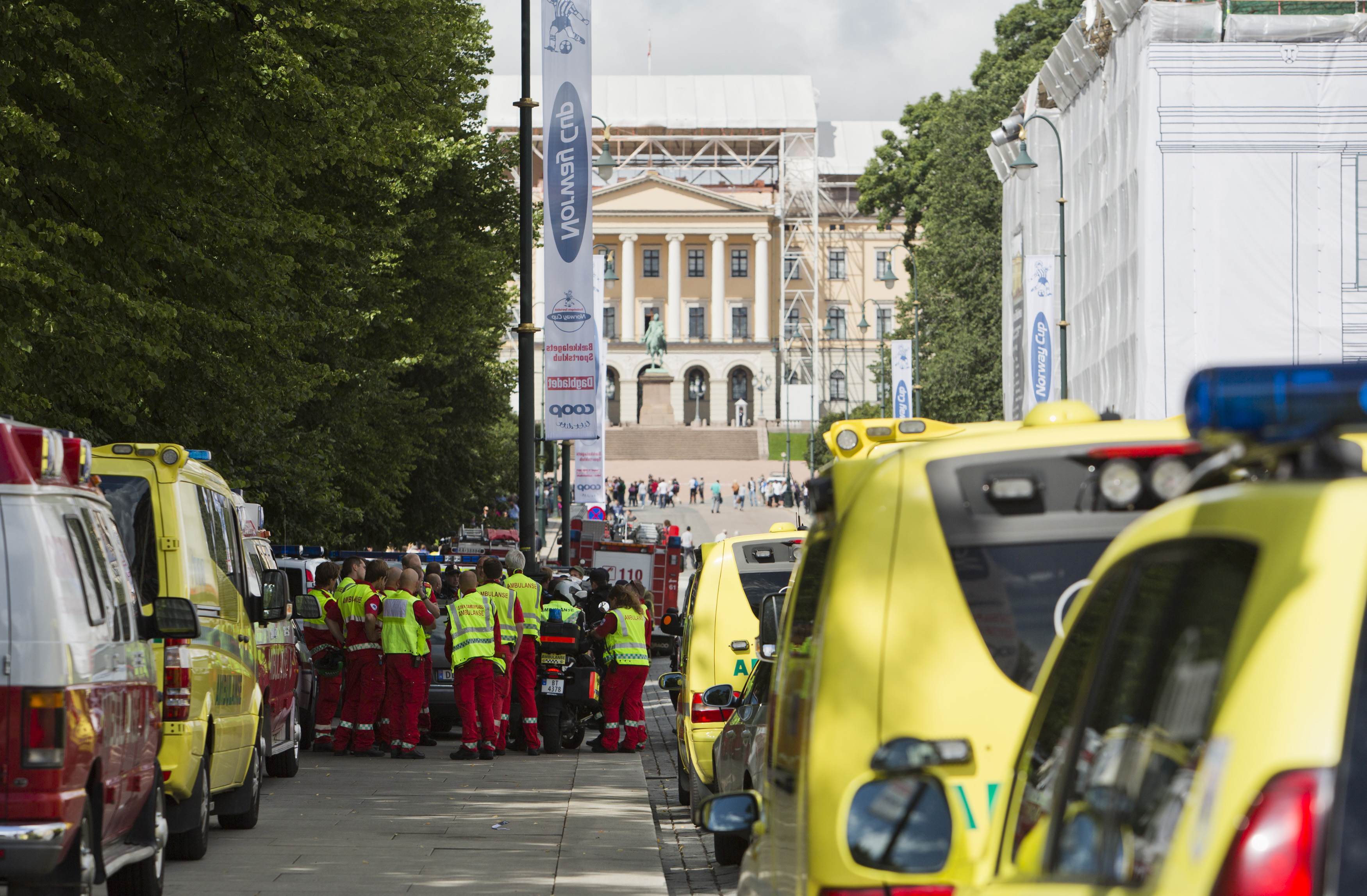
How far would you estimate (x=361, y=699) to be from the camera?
1744 centimetres

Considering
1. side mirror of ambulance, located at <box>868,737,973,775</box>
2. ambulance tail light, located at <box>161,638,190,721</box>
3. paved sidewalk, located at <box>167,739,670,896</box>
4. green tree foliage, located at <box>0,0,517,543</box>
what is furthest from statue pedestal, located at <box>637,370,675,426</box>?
side mirror of ambulance, located at <box>868,737,973,775</box>

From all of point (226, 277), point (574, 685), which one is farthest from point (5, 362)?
point (574, 685)

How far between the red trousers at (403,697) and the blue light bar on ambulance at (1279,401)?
14646 millimetres

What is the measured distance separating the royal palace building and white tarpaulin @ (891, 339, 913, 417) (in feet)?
222

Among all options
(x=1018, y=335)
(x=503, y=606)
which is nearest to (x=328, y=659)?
(x=503, y=606)

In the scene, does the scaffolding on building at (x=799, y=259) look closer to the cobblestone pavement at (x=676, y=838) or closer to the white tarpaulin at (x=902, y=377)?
the white tarpaulin at (x=902, y=377)

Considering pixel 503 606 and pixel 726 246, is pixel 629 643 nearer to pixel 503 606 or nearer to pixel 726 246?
pixel 503 606

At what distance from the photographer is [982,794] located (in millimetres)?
4137

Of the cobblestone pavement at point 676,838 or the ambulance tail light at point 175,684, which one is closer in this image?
the ambulance tail light at point 175,684

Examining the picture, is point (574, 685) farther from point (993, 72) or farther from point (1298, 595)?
point (993, 72)

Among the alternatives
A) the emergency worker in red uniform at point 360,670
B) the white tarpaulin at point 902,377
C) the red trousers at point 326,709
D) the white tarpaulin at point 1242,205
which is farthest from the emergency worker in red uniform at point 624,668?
the white tarpaulin at point 902,377

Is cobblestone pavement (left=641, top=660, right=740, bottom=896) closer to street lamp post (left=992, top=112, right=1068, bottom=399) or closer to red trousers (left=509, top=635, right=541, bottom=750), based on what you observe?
red trousers (left=509, top=635, right=541, bottom=750)

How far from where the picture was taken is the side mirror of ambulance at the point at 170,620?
833 cm

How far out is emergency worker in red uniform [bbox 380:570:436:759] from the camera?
16422mm
